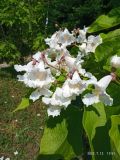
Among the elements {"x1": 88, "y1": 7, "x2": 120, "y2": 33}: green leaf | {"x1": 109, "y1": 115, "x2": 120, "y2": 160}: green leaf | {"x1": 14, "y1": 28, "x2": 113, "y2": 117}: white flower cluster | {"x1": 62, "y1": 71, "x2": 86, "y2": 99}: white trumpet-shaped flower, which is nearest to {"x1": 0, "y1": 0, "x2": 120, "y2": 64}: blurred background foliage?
{"x1": 88, "y1": 7, "x2": 120, "y2": 33}: green leaf

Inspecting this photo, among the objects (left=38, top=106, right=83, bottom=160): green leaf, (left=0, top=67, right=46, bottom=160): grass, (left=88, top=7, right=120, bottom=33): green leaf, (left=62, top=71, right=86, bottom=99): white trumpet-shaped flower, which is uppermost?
(left=0, top=67, right=46, bottom=160): grass

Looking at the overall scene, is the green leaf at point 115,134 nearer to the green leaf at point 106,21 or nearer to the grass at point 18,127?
the green leaf at point 106,21

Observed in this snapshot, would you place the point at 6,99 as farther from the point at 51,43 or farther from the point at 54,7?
the point at 51,43

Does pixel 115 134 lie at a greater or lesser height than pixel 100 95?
lesser

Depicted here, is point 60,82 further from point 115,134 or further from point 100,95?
point 115,134

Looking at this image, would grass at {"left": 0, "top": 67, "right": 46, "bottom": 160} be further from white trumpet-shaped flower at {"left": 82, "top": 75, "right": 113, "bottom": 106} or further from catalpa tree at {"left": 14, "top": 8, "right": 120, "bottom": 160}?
white trumpet-shaped flower at {"left": 82, "top": 75, "right": 113, "bottom": 106}

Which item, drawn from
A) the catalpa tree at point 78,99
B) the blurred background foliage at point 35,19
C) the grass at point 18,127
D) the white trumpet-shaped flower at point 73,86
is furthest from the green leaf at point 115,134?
the blurred background foliage at point 35,19

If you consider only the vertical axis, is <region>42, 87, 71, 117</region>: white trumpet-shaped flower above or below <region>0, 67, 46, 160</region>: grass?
below

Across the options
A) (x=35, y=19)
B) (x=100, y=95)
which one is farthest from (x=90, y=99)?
(x=35, y=19)
